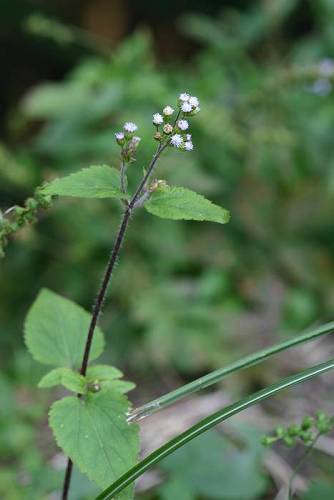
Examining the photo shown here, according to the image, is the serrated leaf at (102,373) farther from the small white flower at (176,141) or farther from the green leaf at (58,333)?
the small white flower at (176,141)

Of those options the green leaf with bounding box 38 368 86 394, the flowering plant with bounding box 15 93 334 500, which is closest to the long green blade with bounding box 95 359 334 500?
the flowering plant with bounding box 15 93 334 500

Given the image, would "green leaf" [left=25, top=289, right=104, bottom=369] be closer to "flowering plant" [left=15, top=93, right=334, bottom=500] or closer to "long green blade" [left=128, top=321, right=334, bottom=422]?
"flowering plant" [left=15, top=93, right=334, bottom=500]

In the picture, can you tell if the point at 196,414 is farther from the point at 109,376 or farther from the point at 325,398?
the point at 109,376

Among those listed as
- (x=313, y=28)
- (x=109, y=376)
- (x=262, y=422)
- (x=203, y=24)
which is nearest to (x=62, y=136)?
(x=203, y=24)

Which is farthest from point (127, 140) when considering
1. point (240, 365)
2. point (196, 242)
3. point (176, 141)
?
point (196, 242)

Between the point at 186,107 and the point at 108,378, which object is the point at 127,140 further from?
the point at 108,378

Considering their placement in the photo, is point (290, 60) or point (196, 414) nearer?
point (196, 414)

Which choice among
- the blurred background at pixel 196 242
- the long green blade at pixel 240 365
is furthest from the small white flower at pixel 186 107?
the blurred background at pixel 196 242
